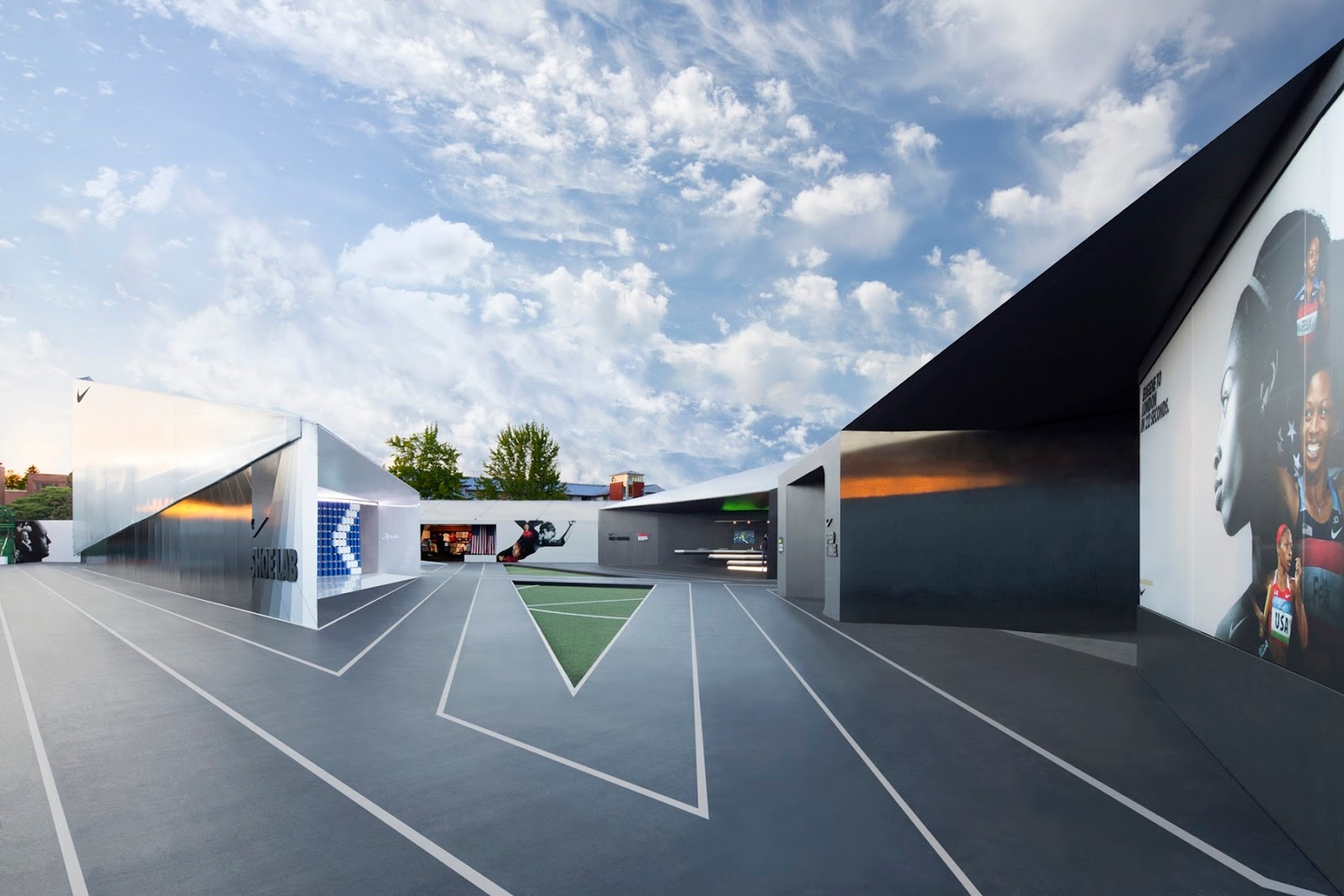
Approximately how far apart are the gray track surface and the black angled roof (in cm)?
405

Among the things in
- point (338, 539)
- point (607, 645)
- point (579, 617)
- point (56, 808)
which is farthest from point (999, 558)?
point (338, 539)

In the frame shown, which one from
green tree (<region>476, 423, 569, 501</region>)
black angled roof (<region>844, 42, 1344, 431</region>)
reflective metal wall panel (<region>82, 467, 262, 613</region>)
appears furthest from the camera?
green tree (<region>476, 423, 569, 501</region>)

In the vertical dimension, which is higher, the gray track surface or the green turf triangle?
the gray track surface

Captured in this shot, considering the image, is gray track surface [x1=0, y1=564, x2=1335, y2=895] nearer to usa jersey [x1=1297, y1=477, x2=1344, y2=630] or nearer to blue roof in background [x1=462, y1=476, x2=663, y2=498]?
usa jersey [x1=1297, y1=477, x2=1344, y2=630]

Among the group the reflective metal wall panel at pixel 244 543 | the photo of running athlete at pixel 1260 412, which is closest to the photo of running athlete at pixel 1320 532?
the photo of running athlete at pixel 1260 412

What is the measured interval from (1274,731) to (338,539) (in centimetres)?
2968

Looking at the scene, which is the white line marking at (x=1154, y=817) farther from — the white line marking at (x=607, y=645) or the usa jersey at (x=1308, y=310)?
the white line marking at (x=607, y=645)

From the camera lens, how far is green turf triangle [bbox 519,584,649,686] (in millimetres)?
10712

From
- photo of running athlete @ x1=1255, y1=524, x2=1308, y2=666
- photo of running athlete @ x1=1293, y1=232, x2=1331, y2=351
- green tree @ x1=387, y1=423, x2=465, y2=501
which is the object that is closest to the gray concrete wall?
photo of running athlete @ x1=1255, y1=524, x2=1308, y2=666

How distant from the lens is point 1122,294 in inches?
272

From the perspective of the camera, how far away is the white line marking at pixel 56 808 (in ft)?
13.0

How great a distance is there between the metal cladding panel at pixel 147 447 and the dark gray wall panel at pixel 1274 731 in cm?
1439

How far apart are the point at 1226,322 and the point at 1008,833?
476 cm

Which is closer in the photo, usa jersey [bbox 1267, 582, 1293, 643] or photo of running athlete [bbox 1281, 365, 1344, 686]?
photo of running athlete [bbox 1281, 365, 1344, 686]
